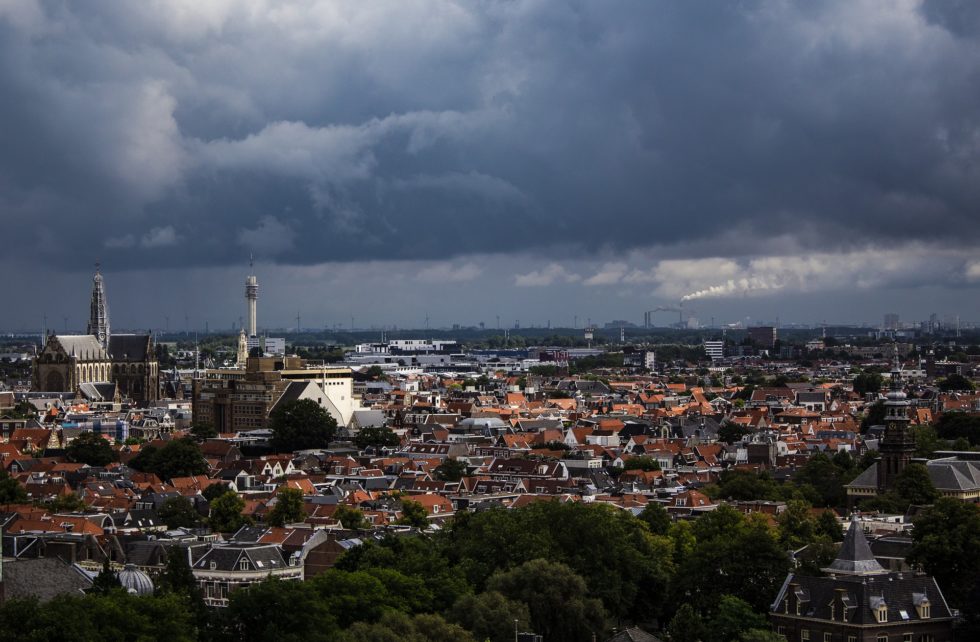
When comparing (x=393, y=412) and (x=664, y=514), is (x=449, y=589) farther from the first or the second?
(x=393, y=412)

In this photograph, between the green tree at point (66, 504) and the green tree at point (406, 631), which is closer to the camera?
the green tree at point (406, 631)

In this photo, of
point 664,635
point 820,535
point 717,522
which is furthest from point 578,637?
point 820,535

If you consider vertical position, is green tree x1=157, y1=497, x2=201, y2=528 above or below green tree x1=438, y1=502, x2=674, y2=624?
below

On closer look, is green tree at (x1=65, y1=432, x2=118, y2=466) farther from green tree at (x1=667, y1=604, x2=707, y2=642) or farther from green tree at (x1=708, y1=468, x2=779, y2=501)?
green tree at (x1=667, y1=604, x2=707, y2=642)

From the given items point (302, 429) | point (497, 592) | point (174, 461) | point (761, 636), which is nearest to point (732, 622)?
point (761, 636)

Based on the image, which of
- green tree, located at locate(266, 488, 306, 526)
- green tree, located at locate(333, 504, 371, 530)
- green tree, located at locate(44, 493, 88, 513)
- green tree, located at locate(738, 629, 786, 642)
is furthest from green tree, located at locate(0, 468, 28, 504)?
green tree, located at locate(738, 629, 786, 642)

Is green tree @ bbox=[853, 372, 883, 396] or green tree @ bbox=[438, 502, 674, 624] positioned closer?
green tree @ bbox=[438, 502, 674, 624]

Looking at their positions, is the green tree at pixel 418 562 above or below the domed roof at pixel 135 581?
above

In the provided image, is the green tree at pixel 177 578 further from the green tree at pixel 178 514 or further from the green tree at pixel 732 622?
the green tree at pixel 178 514

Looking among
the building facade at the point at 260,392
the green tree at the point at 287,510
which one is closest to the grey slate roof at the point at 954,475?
the green tree at the point at 287,510
